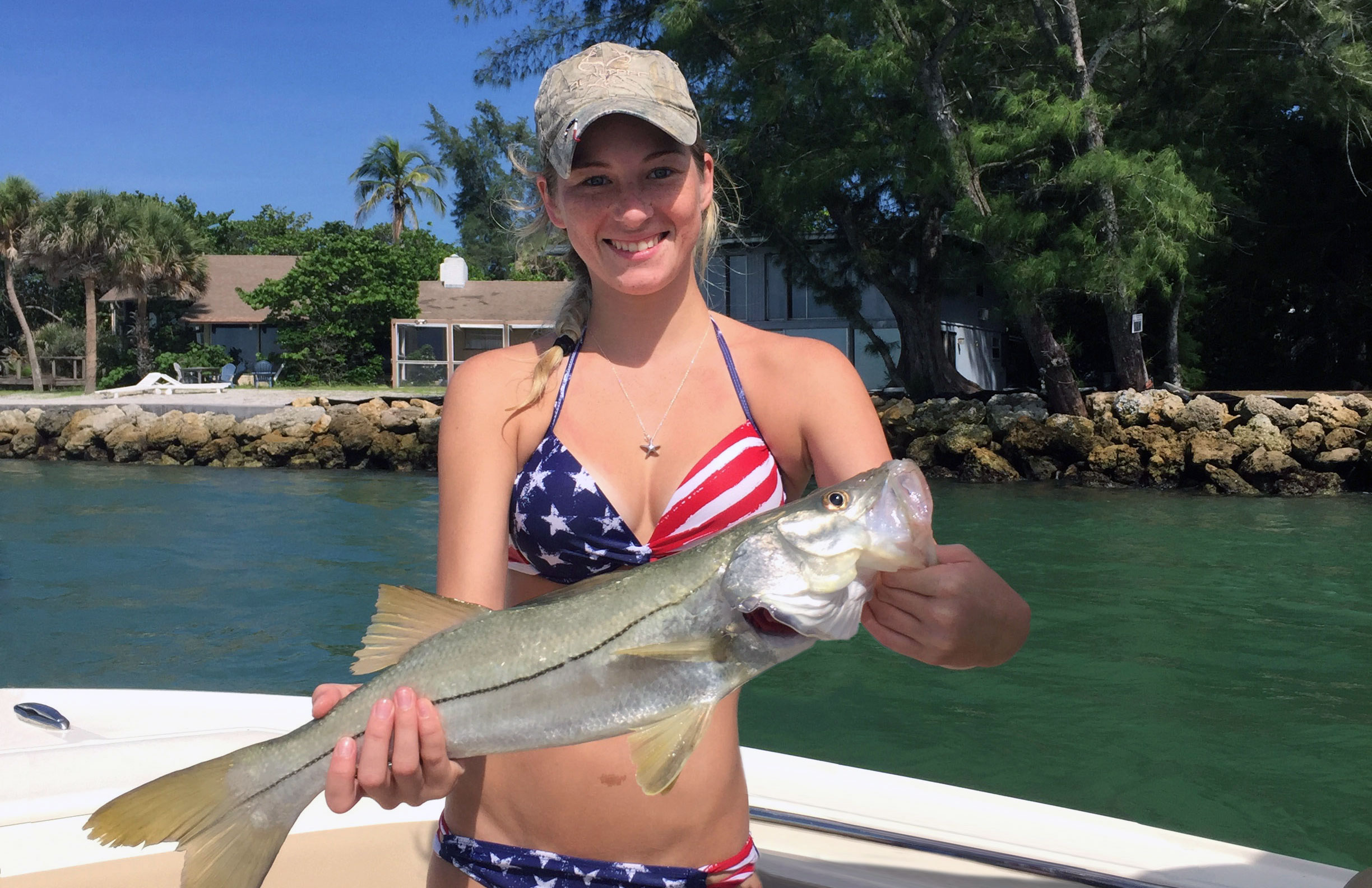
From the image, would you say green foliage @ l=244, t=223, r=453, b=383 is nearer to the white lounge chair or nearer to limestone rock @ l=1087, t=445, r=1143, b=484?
the white lounge chair

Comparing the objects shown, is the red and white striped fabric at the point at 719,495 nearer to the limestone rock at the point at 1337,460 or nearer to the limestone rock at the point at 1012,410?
the limestone rock at the point at 1337,460

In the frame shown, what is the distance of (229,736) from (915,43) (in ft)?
64.7

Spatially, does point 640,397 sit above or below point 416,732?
above

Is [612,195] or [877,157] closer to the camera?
[612,195]

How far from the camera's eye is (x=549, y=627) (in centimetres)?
190

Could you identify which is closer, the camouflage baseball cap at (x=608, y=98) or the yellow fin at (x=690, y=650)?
the yellow fin at (x=690, y=650)

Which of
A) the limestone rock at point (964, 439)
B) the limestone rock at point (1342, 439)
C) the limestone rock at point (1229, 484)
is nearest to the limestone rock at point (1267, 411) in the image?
the limestone rock at point (1342, 439)

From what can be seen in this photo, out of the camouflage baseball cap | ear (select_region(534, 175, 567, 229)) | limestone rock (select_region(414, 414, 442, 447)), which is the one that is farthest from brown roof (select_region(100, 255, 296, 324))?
the camouflage baseball cap

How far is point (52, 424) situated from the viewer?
28.1 metres

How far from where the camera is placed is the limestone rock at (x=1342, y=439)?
1878cm

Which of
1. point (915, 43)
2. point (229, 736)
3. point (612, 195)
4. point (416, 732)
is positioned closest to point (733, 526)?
point (416, 732)

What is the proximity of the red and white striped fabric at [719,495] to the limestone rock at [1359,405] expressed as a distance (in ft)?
67.9

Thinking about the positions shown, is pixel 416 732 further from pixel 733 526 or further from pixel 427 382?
pixel 427 382

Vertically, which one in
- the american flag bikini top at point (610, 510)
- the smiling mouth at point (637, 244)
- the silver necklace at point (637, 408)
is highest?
the smiling mouth at point (637, 244)
